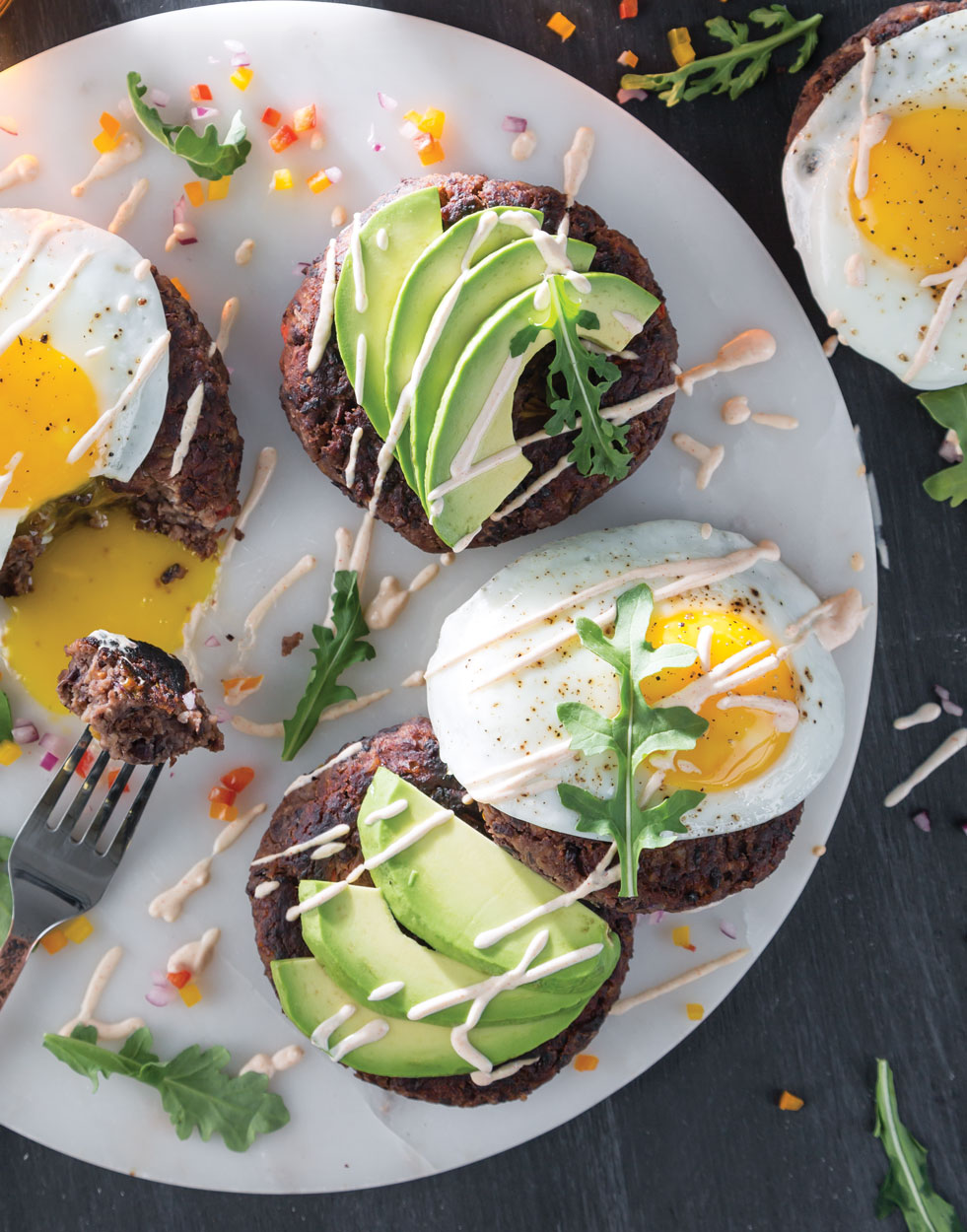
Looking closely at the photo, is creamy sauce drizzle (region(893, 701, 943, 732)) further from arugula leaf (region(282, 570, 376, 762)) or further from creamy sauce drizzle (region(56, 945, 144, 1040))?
creamy sauce drizzle (region(56, 945, 144, 1040))

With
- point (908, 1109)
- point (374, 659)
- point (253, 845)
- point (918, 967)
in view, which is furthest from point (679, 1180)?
point (374, 659)

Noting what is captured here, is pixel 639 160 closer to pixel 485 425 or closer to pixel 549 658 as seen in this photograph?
pixel 485 425

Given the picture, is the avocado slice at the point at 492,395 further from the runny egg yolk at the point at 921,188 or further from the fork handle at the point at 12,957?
the fork handle at the point at 12,957

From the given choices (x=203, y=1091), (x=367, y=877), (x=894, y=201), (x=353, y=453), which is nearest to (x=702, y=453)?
(x=894, y=201)

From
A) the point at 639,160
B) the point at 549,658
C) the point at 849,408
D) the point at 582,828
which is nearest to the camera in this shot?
the point at 582,828

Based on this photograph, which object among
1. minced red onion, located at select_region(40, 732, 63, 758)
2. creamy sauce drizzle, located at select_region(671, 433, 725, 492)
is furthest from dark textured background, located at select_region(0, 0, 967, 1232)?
minced red onion, located at select_region(40, 732, 63, 758)

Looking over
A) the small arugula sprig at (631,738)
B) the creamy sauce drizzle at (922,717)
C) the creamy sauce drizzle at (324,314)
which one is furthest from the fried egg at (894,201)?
the creamy sauce drizzle at (324,314)

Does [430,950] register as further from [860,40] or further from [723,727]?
[860,40]
